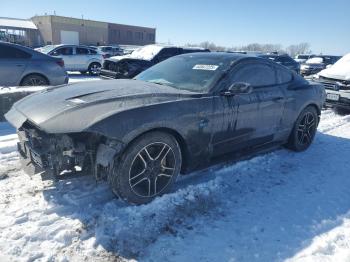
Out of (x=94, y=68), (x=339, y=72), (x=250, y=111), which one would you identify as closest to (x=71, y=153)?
(x=250, y=111)

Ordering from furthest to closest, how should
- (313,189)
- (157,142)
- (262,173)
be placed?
1. (262,173)
2. (313,189)
3. (157,142)

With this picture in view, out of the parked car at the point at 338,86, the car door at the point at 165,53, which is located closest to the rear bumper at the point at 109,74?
the car door at the point at 165,53

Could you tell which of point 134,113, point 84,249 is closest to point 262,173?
point 134,113

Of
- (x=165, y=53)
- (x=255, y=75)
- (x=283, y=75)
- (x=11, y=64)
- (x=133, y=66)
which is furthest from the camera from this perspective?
(x=165, y=53)

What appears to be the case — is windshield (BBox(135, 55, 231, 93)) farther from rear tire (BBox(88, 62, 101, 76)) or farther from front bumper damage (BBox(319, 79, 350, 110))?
rear tire (BBox(88, 62, 101, 76))

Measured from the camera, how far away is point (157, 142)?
329 cm

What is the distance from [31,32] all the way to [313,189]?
190ft

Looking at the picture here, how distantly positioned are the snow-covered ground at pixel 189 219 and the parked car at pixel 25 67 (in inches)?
171

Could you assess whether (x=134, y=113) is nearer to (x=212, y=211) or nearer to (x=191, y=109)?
(x=191, y=109)

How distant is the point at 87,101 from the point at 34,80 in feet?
19.1

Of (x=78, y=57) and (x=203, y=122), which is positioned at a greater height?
(x=203, y=122)

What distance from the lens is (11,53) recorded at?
8.04m

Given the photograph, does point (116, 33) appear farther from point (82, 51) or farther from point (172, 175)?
point (172, 175)

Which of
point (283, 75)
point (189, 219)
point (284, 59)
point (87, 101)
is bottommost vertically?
point (189, 219)
